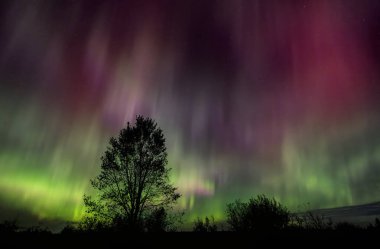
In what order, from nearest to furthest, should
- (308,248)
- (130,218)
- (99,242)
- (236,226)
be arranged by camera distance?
(308,248), (99,242), (130,218), (236,226)

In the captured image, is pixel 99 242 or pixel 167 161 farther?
pixel 167 161

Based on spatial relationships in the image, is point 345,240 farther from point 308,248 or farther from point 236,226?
point 236,226

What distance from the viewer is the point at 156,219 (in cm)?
2952

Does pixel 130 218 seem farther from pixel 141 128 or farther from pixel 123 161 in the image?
pixel 141 128

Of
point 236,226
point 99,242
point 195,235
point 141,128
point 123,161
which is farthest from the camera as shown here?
point 236,226

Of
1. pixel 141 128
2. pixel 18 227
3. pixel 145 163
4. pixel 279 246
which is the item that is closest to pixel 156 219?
pixel 145 163

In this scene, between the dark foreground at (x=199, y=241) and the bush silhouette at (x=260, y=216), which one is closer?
the dark foreground at (x=199, y=241)

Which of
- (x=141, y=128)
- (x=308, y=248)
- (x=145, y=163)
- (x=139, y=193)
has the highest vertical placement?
(x=141, y=128)

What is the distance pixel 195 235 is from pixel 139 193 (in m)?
15.5

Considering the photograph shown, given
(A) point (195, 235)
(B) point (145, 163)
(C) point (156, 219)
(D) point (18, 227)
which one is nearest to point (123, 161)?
(B) point (145, 163)

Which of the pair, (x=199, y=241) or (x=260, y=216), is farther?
(x=260, y=216)

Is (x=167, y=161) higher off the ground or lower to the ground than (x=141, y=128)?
lower

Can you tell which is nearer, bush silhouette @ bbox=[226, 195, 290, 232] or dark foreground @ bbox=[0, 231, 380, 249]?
dark foreground @ bbox=[0, 231, 380, 249]

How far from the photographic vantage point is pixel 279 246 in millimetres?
10672
